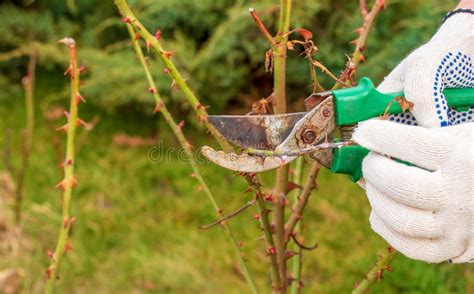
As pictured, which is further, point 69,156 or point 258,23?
point 69,156

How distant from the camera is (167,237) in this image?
2523mm

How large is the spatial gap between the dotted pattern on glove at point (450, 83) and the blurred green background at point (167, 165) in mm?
815

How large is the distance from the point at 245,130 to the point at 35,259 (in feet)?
4.90

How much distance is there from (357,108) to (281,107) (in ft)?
0.46

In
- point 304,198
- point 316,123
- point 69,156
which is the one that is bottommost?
point 304,198

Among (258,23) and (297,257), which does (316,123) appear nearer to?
(258,23)

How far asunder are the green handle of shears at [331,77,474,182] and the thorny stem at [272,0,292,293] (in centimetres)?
11

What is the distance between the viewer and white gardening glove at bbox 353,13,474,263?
3.34 ft

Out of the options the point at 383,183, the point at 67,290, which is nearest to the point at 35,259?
the point at 67,290

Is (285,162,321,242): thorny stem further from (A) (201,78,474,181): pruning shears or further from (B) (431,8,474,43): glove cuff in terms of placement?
(B) (431,8,474,43): glove cuff

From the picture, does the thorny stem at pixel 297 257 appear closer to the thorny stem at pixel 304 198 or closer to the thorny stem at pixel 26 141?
the thorny stem at pixel 304 198

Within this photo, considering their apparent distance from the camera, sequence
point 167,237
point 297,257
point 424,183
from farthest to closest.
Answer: point 167,237
point 297,257
point 424,183

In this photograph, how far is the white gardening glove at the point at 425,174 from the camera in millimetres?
1018

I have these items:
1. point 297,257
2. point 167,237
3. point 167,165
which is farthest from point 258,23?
point 167,165
